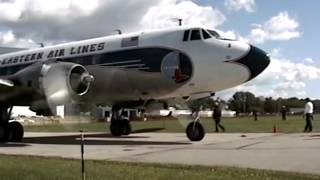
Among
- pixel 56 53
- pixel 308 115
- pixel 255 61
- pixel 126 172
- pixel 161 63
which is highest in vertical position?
pixel 56 53

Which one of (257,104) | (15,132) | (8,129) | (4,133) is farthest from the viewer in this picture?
(257,104)

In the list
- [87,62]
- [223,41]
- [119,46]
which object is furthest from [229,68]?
[87,62]

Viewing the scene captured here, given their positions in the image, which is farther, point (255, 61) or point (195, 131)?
point (195, 131)

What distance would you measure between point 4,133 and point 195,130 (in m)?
8.20

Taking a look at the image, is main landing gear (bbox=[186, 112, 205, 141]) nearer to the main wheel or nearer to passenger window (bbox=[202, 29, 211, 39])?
the main wheel

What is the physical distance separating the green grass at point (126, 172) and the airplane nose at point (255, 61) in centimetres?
712

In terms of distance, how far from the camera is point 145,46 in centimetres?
2056

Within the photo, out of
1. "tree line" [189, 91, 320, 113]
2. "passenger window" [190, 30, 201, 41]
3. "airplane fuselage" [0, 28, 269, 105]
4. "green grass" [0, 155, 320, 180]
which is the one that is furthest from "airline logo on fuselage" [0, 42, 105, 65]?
"tree line" [189, 91, 320, 113]

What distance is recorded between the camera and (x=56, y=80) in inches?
786

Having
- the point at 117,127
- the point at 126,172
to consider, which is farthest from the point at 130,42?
the point at 126,172

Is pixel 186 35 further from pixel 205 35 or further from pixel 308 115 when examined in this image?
pixel 308 115

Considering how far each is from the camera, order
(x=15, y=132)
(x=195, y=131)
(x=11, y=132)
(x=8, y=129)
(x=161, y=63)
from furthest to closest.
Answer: (x=15, y=132), (x=11, y=132), (x=8, y=129), (x=195, y=131), (x=161, y=63)

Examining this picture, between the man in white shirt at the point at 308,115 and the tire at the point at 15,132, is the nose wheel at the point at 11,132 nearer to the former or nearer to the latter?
the tire at the point at 15,132

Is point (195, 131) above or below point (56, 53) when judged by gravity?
below
